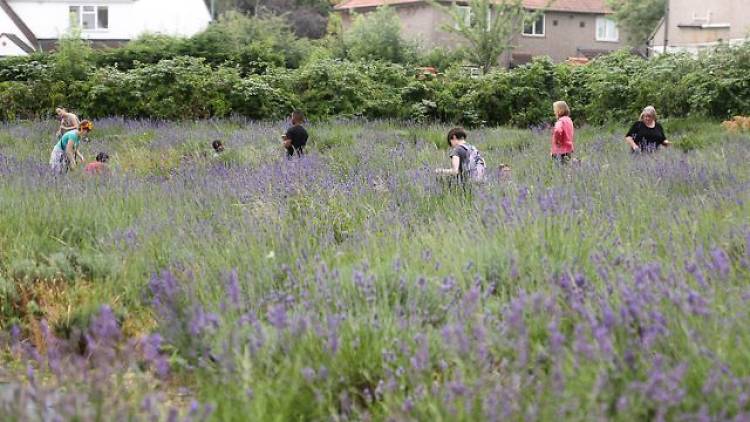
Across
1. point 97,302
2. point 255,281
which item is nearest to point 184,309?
point 255,281

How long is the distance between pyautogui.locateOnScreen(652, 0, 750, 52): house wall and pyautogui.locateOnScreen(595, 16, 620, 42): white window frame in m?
13.2

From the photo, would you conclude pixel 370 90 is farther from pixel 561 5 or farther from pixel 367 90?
pixel 561 5

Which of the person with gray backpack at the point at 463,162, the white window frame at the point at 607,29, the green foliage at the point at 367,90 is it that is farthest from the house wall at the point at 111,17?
the person with gray backpack at the point at 463,162

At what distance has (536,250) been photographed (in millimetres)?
4887

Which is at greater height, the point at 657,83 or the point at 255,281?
the point at 657,83

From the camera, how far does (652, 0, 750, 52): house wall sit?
35719 millimetres

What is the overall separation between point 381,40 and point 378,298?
3147 cm

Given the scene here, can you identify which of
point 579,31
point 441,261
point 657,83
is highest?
point 579,31

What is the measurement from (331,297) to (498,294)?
863 millimetres

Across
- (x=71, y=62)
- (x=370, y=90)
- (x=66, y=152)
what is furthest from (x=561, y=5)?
(x=66, y=152)

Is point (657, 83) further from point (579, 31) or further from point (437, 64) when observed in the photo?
point (579, 31)

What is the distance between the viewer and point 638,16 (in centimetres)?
5291

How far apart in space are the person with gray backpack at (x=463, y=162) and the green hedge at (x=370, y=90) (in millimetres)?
10630

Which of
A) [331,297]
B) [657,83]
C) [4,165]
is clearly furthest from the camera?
[657,83]
